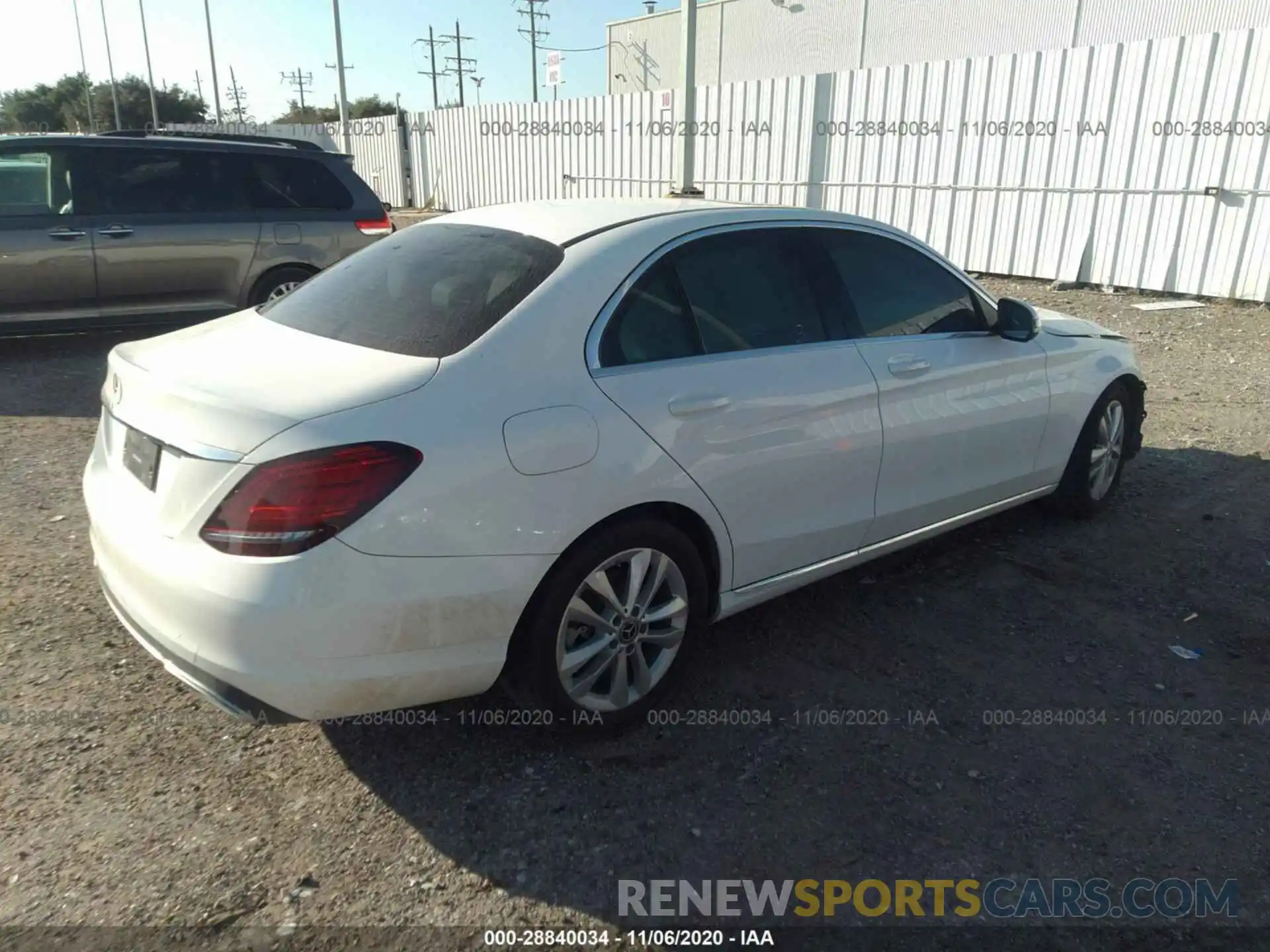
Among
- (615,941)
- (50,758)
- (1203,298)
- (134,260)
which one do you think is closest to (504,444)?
(615,941)

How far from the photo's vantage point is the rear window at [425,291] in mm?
2844

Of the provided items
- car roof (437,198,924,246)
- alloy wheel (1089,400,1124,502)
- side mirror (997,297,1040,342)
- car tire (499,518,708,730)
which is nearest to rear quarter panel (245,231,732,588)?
car tire (499,518,708,730)

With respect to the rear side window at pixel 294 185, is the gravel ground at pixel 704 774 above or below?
below

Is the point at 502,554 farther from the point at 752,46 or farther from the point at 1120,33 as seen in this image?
the point at 752,46

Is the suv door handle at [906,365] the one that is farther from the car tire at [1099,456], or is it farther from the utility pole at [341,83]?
the utility pole at [341,83]

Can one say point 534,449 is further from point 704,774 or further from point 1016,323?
point 1016,323

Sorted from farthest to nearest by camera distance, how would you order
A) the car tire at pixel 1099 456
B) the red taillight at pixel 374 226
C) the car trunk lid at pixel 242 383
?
the red taillight at pixel 374 226 < the car tire at pixel 1099 456 < the car trunk lid at pixel 242 383

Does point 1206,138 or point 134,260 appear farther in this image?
point 1206,138

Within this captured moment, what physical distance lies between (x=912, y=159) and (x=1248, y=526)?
10.1 m

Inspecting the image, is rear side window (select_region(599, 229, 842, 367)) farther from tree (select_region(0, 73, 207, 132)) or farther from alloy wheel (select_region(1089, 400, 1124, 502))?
tree (select_region(0, 73, 207, 132))

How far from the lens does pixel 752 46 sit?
1563 inches

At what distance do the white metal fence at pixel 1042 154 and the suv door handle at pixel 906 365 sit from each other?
30.1 feet

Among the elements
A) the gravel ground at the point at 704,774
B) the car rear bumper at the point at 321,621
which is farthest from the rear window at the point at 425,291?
the gravel ground at the point at 704,774

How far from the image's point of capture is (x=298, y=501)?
2.35m
